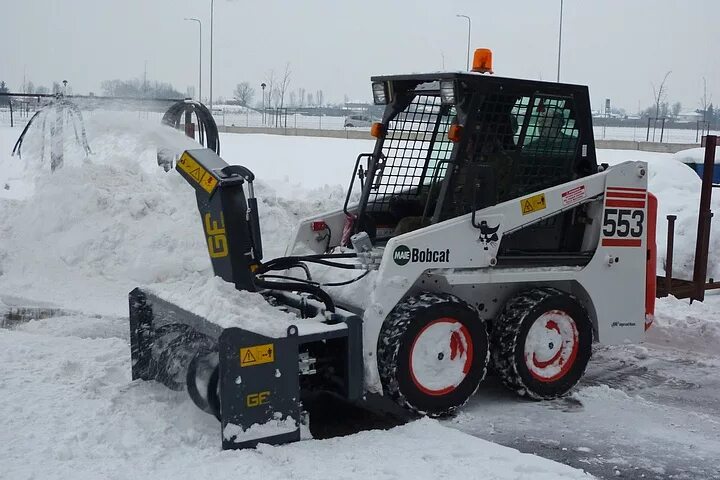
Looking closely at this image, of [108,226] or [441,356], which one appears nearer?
[441,356]

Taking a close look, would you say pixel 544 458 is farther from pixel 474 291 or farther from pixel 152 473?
pixel 152 473

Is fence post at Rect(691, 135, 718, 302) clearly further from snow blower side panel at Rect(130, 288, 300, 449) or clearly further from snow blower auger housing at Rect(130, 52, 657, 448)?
snow blower side panel at Rect(130, 288, 300, 449)

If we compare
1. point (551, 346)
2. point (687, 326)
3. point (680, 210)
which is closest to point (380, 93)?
point (551, 346)

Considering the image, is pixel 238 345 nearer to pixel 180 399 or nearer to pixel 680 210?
pixel 180 399

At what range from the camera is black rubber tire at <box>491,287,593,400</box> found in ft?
20.1

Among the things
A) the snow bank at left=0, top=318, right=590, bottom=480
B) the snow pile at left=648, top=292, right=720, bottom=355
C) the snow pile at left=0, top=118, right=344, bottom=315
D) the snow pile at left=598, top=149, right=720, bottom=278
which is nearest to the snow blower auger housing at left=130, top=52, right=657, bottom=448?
the snow bank at left=0, top=318, right=590, bottom=480

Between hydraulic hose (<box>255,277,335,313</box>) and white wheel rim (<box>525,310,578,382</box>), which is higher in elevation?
hydraulic hose (<box>255,277,335,313</box>)

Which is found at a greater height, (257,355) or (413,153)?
(413,153)

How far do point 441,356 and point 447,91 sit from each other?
1.81 meters

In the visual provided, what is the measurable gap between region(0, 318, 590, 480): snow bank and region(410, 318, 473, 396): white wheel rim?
29 centimetres

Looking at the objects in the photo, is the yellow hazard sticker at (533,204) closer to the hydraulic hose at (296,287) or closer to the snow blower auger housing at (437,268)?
the snow blower auger housing at (437,268)

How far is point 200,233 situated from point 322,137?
29.0m

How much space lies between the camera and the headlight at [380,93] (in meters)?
6.87

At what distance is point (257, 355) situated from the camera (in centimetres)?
502
